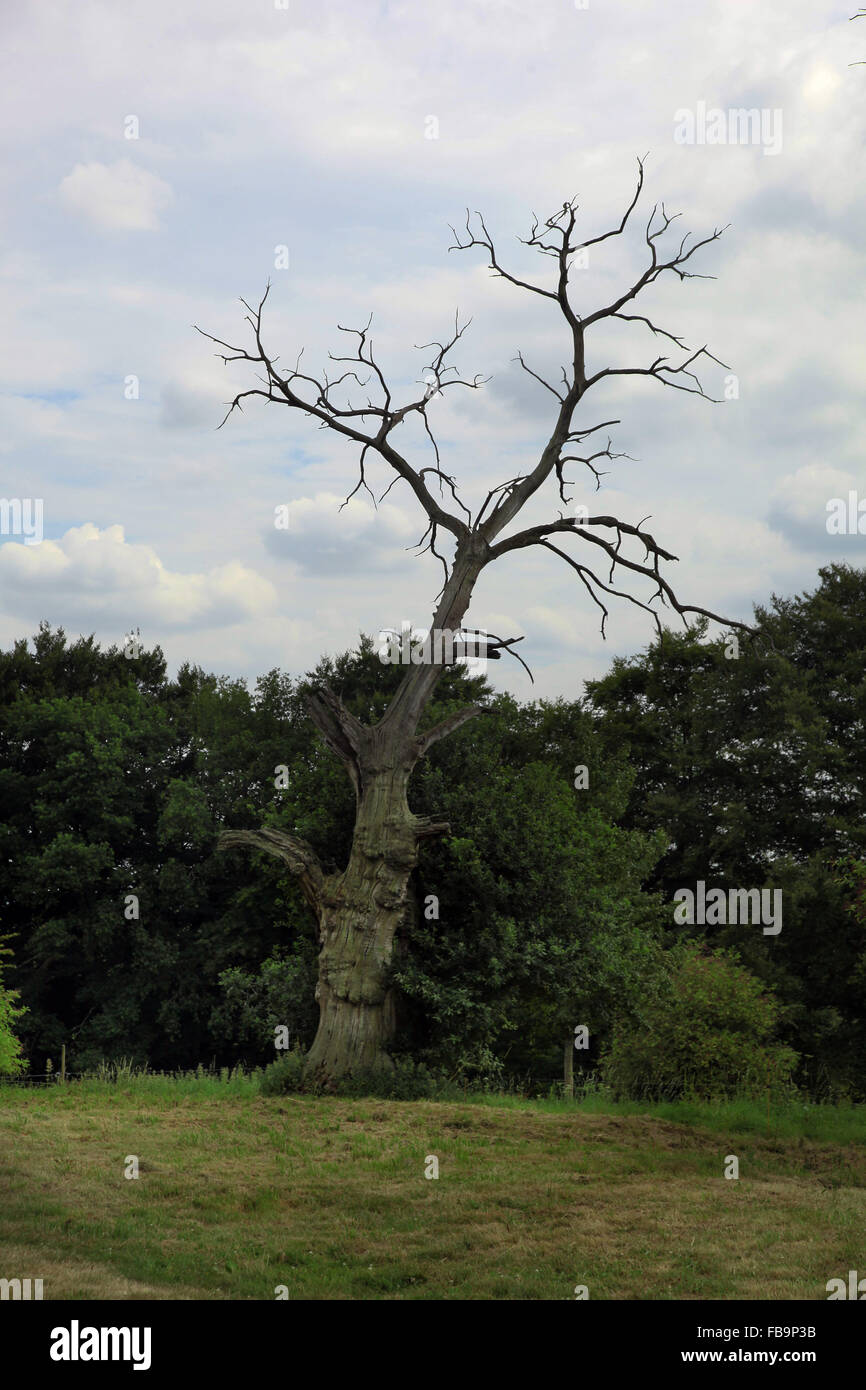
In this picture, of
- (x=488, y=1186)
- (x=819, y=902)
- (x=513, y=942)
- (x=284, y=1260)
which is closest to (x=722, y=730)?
(x=819, y=902)

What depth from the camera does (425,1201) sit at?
8.72 metres

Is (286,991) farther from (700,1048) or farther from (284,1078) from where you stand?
(700,1048)

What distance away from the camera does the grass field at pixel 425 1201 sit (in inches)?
267

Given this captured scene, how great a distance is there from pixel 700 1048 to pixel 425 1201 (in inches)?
345

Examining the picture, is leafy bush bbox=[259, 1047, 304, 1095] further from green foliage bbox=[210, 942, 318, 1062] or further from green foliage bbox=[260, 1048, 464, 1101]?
green foliage bbox=[210, 942, 318, 1062]

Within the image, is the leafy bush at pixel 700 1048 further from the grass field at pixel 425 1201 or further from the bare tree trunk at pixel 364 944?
the bare tree trunk at pixel 364 944

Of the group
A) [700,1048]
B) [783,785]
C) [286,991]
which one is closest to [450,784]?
[286,991]

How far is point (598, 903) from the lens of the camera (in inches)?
732

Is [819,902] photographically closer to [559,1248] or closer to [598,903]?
[598,903]

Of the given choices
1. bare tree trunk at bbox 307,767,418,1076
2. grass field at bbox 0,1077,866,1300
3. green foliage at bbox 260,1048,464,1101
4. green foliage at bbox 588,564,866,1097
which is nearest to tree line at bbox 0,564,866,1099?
green foliage at bbox 588,564,866,1097

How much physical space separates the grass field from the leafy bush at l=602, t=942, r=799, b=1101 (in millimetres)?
3085

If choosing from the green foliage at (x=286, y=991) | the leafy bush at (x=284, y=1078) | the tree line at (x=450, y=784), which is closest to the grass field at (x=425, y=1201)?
the leafy bush at (x=284, y=1078)

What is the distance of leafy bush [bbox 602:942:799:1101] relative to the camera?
53.9 feet
